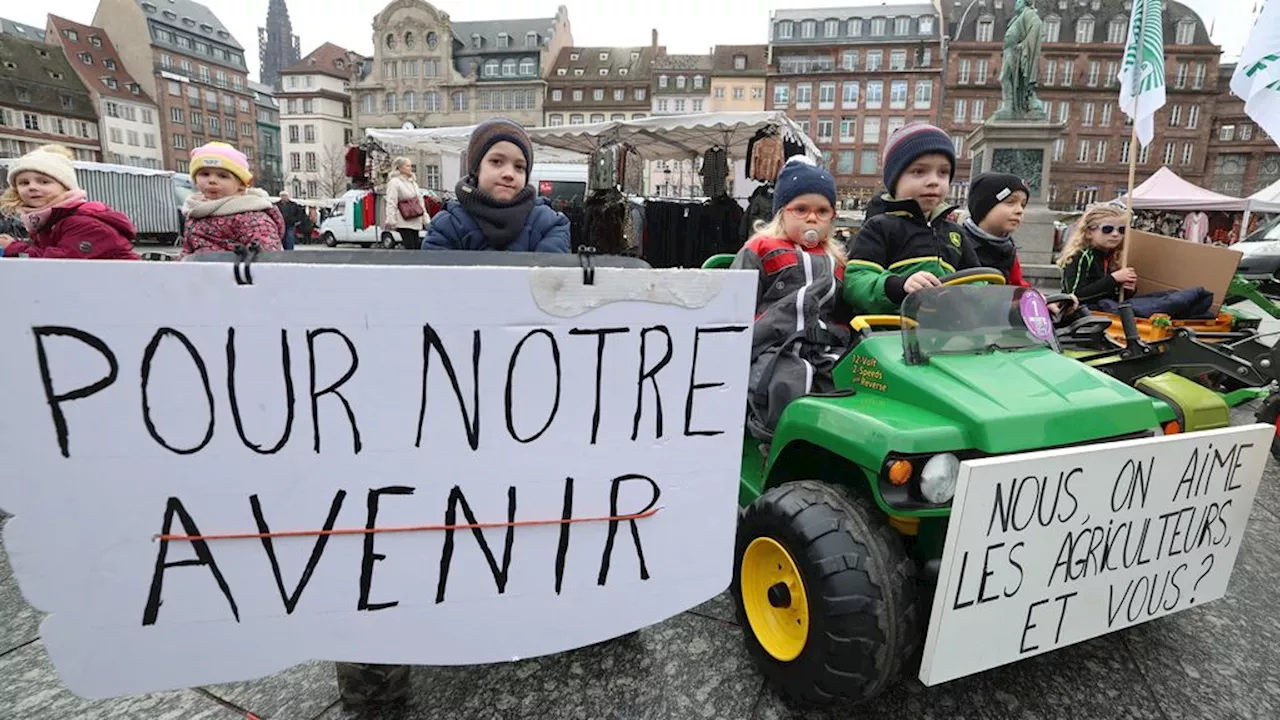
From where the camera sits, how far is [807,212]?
2.73 meters

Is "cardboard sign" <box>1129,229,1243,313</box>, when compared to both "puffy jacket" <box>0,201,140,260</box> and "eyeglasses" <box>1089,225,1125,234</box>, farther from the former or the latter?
"puffy jacket" <box>0,201,140,260</box>

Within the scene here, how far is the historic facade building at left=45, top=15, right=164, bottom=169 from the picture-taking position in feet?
208

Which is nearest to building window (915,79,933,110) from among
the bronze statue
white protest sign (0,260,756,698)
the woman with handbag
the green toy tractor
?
the bronze statue

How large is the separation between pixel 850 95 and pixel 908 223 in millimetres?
66274

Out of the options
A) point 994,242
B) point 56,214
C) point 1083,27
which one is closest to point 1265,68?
point 994,242

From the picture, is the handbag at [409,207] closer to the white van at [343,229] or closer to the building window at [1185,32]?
the white van at [343,229]

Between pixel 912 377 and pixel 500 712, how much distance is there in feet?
5.18

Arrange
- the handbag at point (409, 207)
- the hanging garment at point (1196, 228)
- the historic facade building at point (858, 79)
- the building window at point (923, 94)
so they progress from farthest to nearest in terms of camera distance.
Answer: the historic facade building at point (858, 79) < the building window at point (923, 94) < the hanging garment at point (1196, 228) < the handbag at point (409, 207)

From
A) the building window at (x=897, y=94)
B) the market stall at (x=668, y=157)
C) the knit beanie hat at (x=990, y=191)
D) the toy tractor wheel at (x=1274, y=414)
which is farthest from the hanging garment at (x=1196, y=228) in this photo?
the building window at (x=897, y=94)

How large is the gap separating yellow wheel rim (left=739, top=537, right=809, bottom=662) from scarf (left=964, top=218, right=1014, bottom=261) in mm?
2410

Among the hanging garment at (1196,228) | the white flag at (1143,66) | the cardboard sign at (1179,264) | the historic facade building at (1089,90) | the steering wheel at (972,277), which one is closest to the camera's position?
the steering wheel at (972,277)

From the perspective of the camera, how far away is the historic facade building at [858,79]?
60.5 m

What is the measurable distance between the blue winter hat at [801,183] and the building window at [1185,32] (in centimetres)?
7609

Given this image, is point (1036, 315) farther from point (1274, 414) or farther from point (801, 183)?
point (1274, 414)
